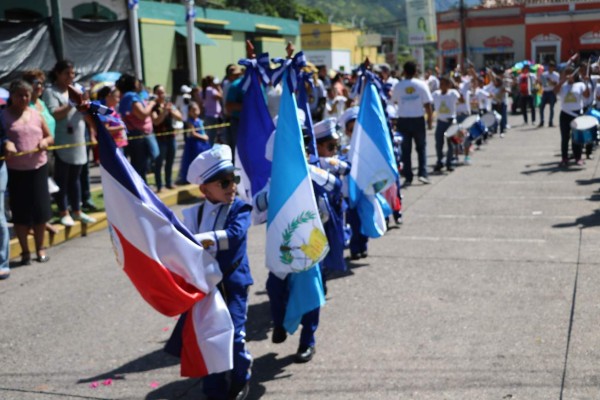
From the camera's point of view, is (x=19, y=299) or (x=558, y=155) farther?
(x=558, y=155)

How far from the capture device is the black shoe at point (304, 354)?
5285 millimetres

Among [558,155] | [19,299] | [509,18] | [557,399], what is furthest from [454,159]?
[509,18]

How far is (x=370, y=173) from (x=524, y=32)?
2629 cm

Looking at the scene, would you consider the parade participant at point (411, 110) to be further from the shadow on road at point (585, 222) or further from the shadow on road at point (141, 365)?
the shadow on road at point (141, 365)

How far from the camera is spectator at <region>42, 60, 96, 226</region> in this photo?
29.8 ft

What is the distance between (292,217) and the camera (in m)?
4.95

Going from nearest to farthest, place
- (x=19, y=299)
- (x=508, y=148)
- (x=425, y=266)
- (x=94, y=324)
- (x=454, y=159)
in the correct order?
1. (x=94, y=324)
2. (x=19, y=299)
3. (x=425, y=266)
4. (x=454, y=159)
5. (x=508, y=148)

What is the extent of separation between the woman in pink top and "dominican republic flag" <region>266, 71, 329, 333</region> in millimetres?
3766

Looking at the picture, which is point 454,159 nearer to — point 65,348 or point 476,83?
point 476,83

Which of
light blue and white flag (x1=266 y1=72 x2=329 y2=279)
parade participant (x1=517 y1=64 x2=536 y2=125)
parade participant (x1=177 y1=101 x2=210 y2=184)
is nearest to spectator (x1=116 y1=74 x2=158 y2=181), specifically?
parade participant (x1=177 y1=101 x2=210 y2=184)

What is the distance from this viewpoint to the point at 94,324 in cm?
627

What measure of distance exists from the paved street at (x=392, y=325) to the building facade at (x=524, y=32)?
22.4 feet

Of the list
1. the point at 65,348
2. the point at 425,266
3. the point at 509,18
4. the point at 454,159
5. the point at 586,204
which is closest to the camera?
the point at 65,348

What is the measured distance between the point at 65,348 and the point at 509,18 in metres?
31.9
